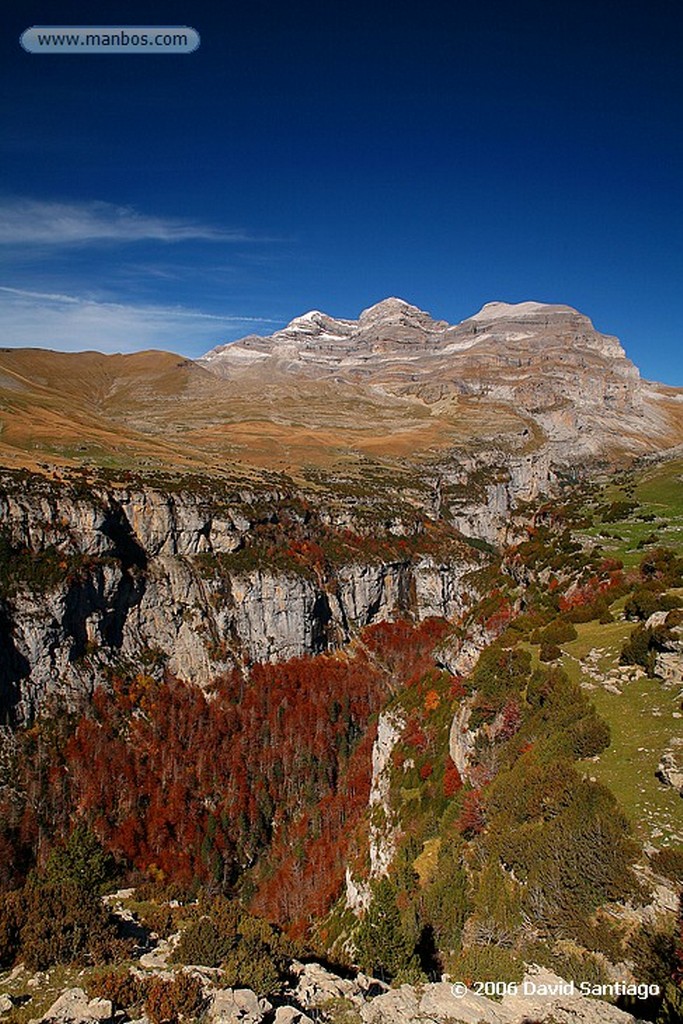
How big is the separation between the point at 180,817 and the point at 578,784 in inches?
3143

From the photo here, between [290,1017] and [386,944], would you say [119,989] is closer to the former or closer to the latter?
[290,1017]

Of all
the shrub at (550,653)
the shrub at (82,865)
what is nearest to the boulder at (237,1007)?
the shrub at (82,865)

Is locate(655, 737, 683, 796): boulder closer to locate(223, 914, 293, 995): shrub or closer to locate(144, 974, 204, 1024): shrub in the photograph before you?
locate(223, 914, 293, 995): shrub

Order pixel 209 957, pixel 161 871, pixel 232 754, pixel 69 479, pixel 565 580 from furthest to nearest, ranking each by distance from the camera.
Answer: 1. pixel 69 479
2. pixel 232 754
3. pixel 161 871
4. pixel 565 580
5. pixel 209 957

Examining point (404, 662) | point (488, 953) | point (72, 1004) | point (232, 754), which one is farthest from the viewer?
point (404, 662)

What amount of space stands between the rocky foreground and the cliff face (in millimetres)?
76168

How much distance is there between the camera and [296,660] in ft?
387

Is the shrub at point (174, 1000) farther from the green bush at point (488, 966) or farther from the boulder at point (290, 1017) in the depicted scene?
the green bush at point (488, 966)

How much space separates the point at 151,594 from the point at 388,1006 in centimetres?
9554

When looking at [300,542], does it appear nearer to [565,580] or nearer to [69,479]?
[69,479]

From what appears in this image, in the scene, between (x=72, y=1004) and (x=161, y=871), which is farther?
(x=161, y=871)

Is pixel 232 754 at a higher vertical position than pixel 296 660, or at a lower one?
lower

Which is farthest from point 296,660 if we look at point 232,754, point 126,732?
point 126,732

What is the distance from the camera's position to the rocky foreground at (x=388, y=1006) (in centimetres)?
1753
